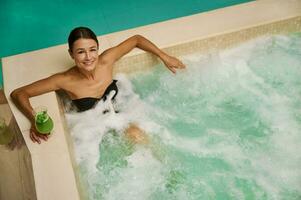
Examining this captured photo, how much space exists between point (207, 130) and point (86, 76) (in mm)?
926

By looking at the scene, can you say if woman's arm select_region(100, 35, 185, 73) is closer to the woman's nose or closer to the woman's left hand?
the woman's left hand

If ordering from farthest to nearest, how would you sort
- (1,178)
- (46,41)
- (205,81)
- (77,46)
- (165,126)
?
(46,41)
(205,81)
(165,126)
(77,46)
(1,178)

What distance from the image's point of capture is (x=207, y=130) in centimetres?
269

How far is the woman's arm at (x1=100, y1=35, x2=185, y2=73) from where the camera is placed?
2.67m

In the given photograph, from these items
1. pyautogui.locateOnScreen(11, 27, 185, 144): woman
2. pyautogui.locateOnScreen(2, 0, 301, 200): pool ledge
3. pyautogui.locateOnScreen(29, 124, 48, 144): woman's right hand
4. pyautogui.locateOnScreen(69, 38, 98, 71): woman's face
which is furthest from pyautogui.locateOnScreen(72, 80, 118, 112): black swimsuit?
pyautogui.locateOnScreen(29, 124, 48, 144): woman's right hand

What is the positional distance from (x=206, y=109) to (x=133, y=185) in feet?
2.70

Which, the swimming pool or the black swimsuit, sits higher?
the black swimsuit

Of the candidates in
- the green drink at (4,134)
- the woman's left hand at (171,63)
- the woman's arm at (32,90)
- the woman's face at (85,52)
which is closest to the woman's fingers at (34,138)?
the woman's arm at (32,90)

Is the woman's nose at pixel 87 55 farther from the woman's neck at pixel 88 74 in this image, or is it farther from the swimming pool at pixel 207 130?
the swimming pool at pixel 207 130

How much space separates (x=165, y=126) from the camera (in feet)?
8.86

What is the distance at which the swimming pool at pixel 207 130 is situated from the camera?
2355mm

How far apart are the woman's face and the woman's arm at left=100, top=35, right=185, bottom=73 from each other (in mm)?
310

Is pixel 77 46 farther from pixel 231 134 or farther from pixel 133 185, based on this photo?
pixel 231 134

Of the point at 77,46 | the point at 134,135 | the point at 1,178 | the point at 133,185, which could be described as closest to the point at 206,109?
the point at 134,135
